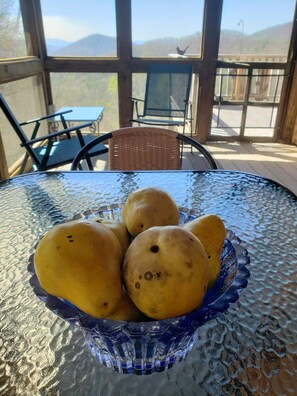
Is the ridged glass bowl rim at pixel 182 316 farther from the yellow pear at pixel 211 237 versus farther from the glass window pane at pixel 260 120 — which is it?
the glass window pane at pixel 260 120

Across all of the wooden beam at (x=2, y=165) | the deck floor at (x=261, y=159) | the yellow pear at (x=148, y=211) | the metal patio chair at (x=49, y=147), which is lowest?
the deck floor at (x=261, y=159)

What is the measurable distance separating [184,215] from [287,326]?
26 cm

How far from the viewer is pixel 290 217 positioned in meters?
0.89

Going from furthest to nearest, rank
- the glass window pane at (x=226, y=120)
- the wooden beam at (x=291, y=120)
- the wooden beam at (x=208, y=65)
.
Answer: the glass window pane at (x=226, y=120), the wooden beam at (x=291, y=120), the wooden beam at (x=208, y=65)

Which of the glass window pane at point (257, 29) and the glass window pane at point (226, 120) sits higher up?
the glass window pane at point (257, 29)

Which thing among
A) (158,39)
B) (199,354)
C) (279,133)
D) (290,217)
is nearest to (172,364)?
(199,354)

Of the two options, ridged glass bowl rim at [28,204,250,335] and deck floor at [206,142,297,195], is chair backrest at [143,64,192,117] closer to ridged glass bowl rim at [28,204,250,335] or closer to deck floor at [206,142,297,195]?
deck floor at [206,142,297,195]

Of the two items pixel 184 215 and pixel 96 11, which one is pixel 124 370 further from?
pixel 96 11

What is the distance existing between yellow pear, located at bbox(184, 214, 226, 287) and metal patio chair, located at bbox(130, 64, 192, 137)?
114 inches

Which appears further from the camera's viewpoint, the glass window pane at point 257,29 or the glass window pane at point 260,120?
the glass window pane at point 260,120

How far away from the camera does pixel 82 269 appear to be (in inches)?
14.6

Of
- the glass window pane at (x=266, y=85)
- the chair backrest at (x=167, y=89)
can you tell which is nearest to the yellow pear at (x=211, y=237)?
the chair backrest at (x=167, y=89)

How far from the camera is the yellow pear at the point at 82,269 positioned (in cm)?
37

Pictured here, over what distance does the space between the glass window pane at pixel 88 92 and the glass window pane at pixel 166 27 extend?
0.45m
